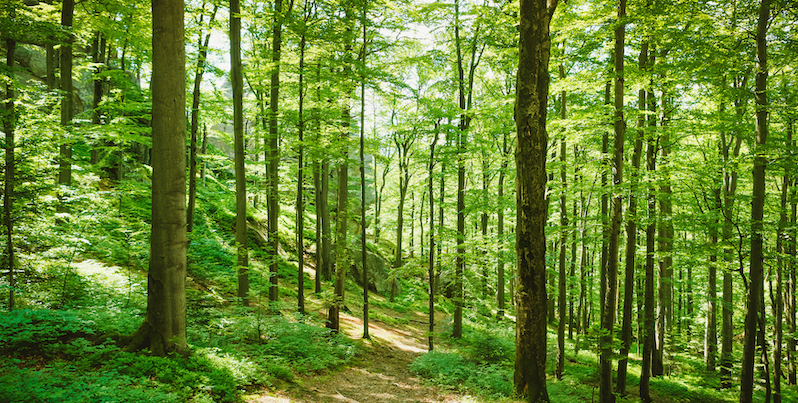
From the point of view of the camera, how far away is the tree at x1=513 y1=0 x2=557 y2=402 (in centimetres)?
446

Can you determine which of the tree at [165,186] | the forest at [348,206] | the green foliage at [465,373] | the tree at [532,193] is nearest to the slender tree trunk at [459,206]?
the forest at [348,206]

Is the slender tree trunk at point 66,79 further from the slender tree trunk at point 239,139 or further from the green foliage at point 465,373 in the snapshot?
the green foliage at point 465,373

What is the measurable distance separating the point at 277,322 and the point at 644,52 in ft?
35.9

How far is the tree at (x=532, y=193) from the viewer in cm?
446

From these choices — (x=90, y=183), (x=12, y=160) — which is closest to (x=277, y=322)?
(x=12, y=160)

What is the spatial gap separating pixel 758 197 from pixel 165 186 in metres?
11.8

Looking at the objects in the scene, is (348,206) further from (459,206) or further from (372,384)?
(372,384)

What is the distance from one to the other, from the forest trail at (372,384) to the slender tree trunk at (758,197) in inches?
271

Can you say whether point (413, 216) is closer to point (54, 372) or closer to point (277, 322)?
point (277, 322)

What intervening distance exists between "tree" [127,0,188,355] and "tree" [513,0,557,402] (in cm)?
469

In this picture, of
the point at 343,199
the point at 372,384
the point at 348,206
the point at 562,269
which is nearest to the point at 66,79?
the point at 343,199

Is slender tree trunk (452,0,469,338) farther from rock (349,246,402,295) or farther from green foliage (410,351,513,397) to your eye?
rock (349,246,402,295)

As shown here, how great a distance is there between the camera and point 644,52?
888 cm

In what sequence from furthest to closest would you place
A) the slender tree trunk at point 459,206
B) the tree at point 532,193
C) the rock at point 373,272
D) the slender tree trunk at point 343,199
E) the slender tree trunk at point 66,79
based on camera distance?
the rock at point 373,272
the slender tree trunk at point 459,206
the slender tree trunk at point 343,199
the slender tree trunk at point 66,79
the tree at point 532,193
